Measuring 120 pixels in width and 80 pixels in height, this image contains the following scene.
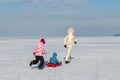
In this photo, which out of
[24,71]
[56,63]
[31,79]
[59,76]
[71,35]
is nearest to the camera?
[31,79]

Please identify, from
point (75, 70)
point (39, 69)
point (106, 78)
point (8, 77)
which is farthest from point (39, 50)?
point (106, 78)

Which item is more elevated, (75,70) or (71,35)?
(71,35)

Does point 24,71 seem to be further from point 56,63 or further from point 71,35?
point 71,35

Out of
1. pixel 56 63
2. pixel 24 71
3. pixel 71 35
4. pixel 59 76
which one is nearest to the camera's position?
pixel 59 76

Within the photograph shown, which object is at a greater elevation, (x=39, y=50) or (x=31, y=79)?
(x=39, y=50)

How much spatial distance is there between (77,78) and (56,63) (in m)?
3.53

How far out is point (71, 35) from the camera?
15453 millimetres

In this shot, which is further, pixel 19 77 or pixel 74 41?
pixel 74 41

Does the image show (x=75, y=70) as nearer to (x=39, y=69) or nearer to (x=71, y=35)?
(x=39, y=69)

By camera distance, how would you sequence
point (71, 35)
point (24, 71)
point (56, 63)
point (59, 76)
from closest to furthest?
point (59, 76) < point (24, 71) < point (56, 63) < point (71, 35)

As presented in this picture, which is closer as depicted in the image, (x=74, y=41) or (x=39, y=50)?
(x=39, y=50)

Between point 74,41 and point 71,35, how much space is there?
37 centimetres

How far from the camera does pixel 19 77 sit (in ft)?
34.7

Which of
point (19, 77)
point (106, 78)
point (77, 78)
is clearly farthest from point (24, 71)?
point (106, 78)
